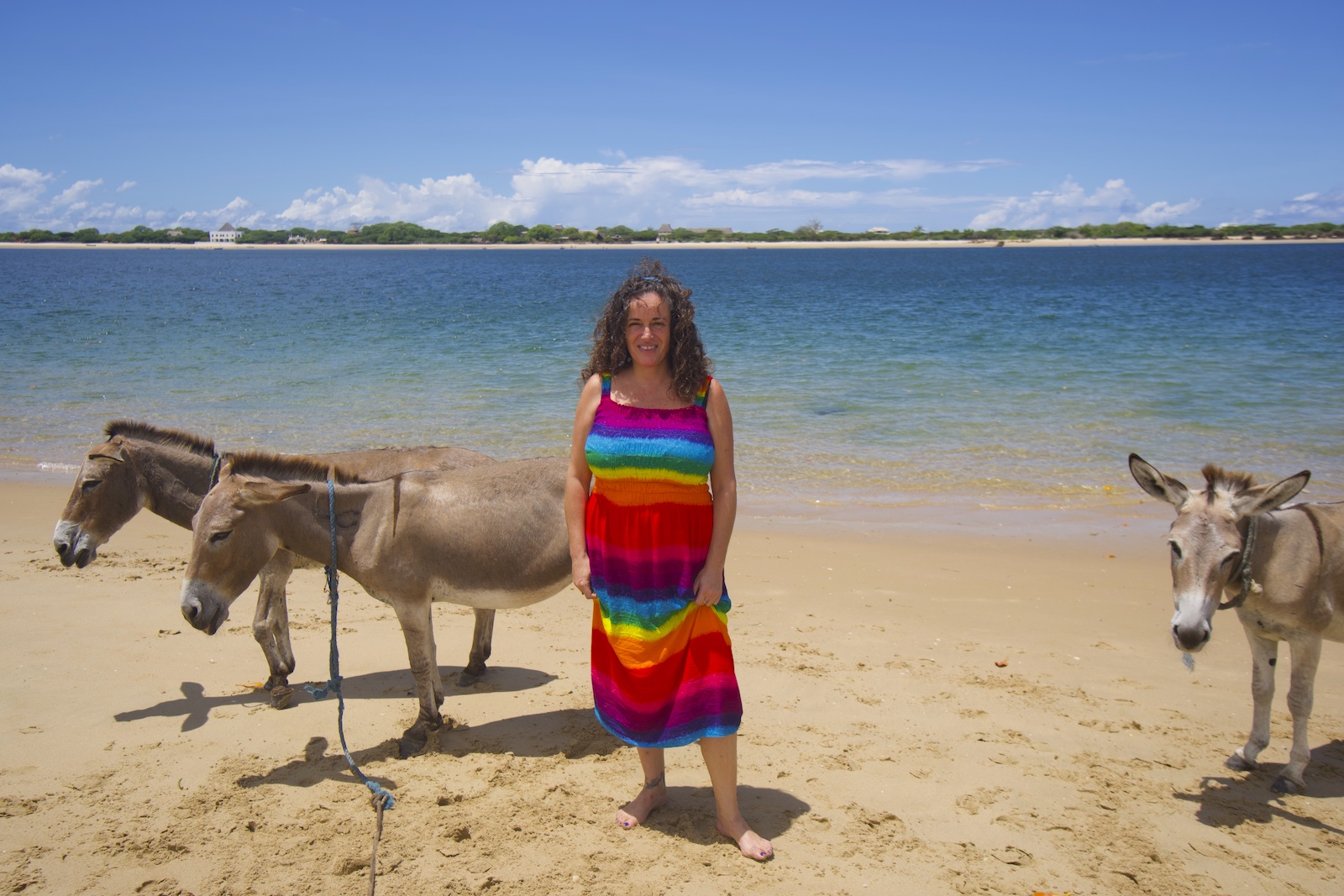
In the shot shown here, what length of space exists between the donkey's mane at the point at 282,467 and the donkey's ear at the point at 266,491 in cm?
26

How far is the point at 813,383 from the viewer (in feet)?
62.1

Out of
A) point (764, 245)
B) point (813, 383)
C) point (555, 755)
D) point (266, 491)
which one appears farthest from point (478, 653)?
point (764, 245)

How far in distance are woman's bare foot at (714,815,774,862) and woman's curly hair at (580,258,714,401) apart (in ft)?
6.29

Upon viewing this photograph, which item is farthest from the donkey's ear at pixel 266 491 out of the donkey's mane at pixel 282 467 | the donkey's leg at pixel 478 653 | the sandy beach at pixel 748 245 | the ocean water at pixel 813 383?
the sandy beach at pixel 748 245

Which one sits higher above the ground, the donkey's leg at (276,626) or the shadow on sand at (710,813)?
the donkey's leg at (276,626)

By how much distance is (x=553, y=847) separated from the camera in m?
3.78

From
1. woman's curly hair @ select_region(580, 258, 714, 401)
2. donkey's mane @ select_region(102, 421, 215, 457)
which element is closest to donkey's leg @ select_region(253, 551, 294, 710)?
donkey's mane @ select_region(102, 421, 215, 457)

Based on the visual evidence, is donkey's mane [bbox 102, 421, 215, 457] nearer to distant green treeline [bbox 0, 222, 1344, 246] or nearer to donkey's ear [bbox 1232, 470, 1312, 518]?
donkey's ear [bbox 1232, 470, 1312, 518]

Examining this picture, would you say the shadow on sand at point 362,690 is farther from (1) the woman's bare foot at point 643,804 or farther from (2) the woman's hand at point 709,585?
(2) the woman's hand at point 709,585

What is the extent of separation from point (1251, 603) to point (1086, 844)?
1449 millimetres

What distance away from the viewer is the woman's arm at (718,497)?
3.54 metres

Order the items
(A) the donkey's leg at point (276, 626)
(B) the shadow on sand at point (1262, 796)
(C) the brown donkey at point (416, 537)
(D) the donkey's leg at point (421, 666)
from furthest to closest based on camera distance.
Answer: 1. (A) the donkey's leg at point (276, 626)
2. (D) the donkey's leg at point (421, 666)
3. (C) the brown donkey at point (416, 537)
4. (B) the shadow on sand at point (1262, 796)

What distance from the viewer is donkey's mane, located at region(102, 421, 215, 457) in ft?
18.0

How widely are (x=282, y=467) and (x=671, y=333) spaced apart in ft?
7.87
